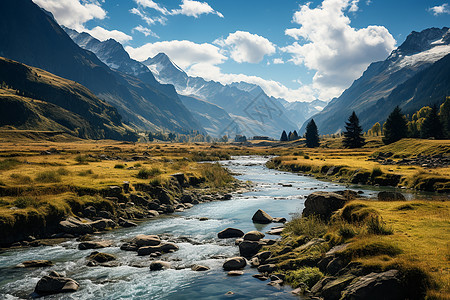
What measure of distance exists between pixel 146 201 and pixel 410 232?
2790 centimetres

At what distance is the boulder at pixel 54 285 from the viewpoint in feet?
47.6

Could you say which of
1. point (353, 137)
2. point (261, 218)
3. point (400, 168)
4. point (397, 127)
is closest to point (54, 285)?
point (261, 218)

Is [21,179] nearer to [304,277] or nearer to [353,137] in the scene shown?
[304,277]

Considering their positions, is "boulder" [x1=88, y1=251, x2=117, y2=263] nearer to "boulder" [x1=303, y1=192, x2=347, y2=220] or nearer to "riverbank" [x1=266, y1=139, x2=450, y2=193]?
"boulder" [x1=303, y1=192, x2=347, y2=220]

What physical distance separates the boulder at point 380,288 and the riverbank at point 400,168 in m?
36.8

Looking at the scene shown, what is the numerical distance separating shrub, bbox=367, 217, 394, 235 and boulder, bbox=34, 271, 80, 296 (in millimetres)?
16390

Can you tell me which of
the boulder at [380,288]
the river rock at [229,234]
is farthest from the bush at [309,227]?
the boulder at [380,288]

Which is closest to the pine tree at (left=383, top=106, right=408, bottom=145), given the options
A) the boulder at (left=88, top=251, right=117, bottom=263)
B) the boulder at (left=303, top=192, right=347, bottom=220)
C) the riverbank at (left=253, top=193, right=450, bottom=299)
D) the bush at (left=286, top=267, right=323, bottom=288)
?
the riverbank at (left=253, top=193, right=450, bottom=299)

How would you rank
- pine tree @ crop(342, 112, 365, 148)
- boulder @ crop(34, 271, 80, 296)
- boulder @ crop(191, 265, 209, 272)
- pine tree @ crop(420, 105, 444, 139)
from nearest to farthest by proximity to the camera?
boulder @ crop(34, 271, 80, 296), boulder @ crop(191, 265, 209, 272), pine tree @ crop(420, 105, 444, 139), pine tree @ crop(342, 112, 365, 148)

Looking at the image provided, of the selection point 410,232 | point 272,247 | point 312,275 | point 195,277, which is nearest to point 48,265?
point 195,277

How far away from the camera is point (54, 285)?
1470 cm

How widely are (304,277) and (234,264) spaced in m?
4.65

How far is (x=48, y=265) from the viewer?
1792 centimetres

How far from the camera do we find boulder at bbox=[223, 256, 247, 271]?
56.7ft
